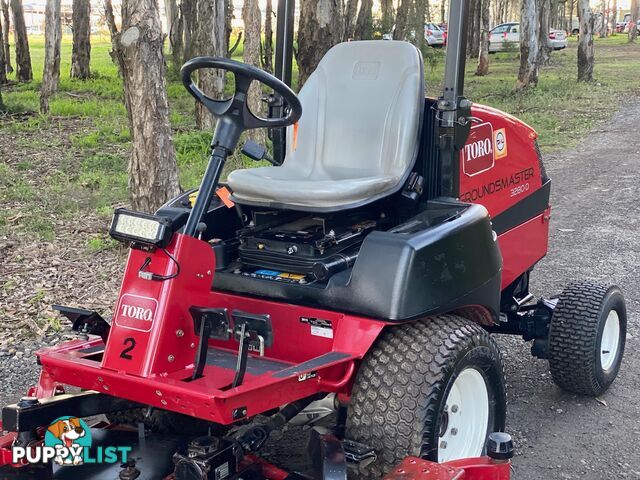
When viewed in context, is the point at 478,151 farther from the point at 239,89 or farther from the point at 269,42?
the point at 269,42

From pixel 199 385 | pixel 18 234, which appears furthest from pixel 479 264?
pixel 18 234

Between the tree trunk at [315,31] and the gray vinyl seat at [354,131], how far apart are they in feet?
15.5

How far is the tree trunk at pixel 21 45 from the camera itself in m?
17.8

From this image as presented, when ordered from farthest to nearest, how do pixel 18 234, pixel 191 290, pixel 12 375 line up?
pixel 18 234, pixel 12 375, pixel 191 290

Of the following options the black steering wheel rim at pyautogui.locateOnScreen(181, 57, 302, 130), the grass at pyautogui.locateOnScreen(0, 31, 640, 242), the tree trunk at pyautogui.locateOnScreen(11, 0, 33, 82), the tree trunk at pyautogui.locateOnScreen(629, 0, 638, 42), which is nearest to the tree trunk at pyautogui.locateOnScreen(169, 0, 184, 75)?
the grass at pyautogui.locateOnScreen(0, 31, 640, 242)

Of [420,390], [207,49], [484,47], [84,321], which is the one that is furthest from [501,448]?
[484,47]

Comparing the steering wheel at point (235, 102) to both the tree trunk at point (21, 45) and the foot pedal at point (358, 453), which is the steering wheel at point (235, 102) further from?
the tree trunk at point (21, 45)

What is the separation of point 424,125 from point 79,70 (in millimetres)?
16885

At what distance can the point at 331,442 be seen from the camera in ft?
8.77

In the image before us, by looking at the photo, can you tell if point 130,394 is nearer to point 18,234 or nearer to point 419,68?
point 419,68

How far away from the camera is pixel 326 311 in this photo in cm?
300

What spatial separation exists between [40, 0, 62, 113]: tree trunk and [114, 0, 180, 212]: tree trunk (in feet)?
25.1

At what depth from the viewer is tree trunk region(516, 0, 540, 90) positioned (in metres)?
18.1

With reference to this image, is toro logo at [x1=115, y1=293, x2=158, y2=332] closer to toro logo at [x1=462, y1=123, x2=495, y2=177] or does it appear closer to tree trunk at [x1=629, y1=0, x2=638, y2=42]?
toro logo at [x1=462, y1=123, x2=495, y2=177]
